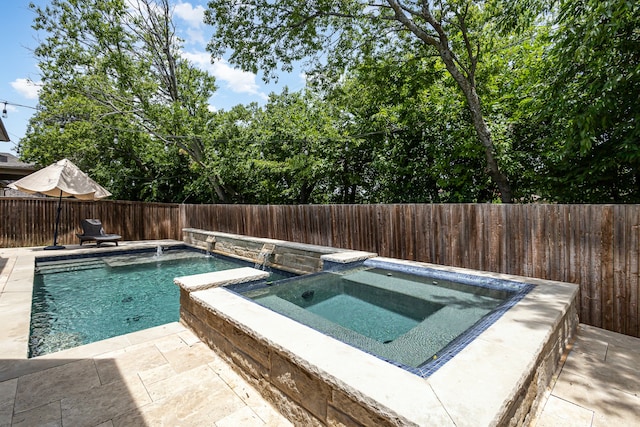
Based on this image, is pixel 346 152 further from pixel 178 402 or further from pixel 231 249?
pixel 178 402

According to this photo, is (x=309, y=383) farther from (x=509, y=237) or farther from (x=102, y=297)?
(x=102, y=297)

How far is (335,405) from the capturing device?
1.44 meters

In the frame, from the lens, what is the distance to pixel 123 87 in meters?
12.5

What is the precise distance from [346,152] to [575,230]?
267 inches

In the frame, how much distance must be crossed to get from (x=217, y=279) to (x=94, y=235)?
8.58m

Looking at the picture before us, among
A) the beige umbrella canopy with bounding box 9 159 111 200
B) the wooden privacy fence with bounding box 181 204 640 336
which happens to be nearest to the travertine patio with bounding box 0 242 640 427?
the wooden privacy fence with bounding box 181 204 640 336

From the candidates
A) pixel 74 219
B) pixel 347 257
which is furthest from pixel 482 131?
pixel 74 219

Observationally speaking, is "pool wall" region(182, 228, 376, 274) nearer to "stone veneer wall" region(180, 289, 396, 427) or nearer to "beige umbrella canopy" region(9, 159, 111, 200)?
"stone veneer wall" region(180, 289, 396, 427)

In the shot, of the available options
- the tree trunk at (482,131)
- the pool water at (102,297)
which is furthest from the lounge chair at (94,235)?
the tree trunk at (482,131)

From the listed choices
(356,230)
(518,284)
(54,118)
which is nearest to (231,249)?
(356,230)

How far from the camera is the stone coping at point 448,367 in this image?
→ 1212 mm

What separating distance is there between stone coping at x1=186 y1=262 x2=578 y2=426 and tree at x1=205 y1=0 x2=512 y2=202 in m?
4.91

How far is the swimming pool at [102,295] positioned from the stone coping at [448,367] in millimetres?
2516

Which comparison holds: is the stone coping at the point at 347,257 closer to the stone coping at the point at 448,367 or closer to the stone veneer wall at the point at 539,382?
the stone coping at the point at 448,367
